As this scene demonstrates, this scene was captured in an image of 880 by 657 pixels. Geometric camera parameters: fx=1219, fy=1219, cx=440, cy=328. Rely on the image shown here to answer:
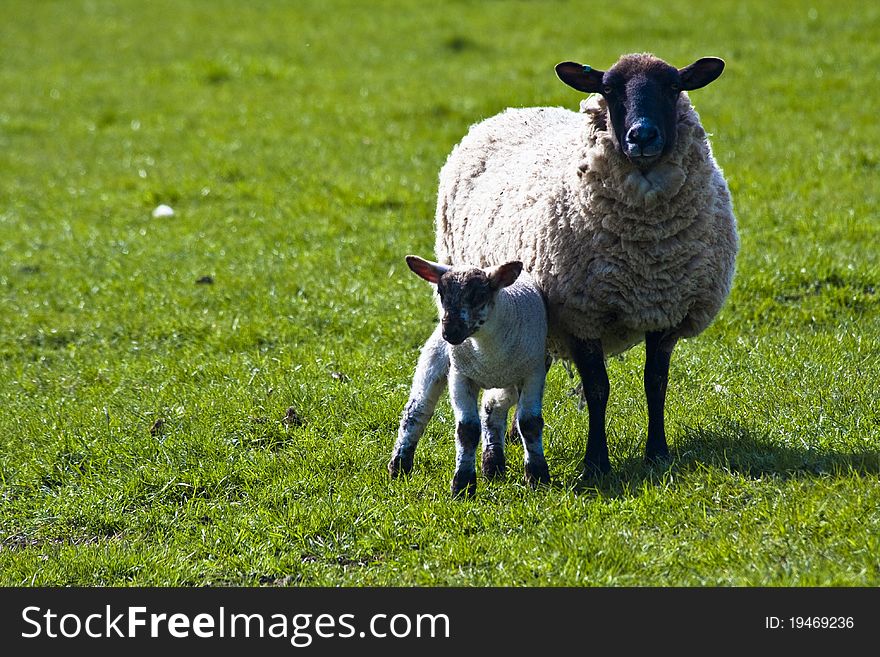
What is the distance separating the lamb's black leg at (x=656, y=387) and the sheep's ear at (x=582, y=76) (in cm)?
130

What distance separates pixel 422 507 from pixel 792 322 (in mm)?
3801

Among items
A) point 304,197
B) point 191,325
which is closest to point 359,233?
point 304,197

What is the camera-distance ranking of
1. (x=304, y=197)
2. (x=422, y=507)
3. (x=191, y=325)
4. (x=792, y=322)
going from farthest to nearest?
(x=304, y=197) → (x=191, y=325) → (x=792, y=322) → (x=422, y=507)

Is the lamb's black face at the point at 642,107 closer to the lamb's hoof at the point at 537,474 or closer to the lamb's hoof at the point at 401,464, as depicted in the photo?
the lamb's hoof at the point at 537,474

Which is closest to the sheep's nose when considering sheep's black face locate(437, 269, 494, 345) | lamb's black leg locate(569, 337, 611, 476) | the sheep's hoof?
sheep's black face locate(437, 269, 494, 345)

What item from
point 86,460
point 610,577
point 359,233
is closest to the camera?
point 610,577

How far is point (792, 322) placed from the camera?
8586mm

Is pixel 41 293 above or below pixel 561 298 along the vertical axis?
below

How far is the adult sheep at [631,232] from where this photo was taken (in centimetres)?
604

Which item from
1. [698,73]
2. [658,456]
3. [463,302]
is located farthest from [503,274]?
[698,73]

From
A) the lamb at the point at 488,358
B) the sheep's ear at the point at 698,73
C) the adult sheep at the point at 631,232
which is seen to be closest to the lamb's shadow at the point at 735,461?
the adult sheep at the point at 631,232

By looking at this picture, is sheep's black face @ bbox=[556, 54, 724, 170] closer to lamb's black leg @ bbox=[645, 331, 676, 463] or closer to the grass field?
lamb's black leg @ bbox=[645, 331, 676, 463]

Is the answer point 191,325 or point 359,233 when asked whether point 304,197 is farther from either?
point 191,325

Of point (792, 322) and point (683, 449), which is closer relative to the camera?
point (683, 449)
